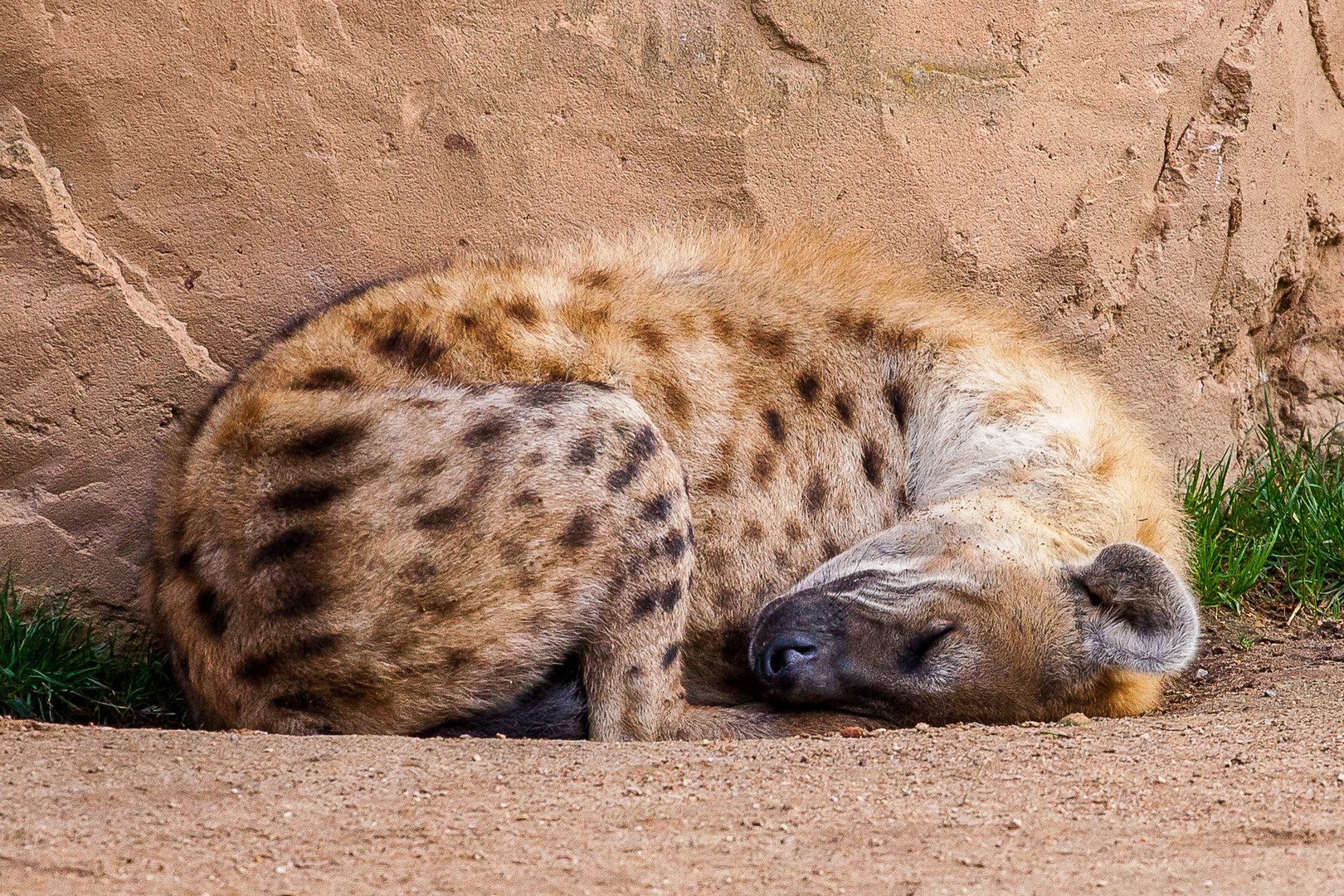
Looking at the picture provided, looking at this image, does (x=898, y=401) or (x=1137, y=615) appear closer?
(x=1137, y=615)

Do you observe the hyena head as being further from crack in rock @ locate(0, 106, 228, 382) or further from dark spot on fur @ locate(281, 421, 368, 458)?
crack in rock @ locate(0, 106, 228, 382)

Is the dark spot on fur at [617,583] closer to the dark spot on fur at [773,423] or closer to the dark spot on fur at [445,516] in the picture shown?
the dark spot on fur at [445,516]

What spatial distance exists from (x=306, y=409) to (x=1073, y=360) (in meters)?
1.92

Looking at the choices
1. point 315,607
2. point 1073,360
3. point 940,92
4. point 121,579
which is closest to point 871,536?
point 1073,360

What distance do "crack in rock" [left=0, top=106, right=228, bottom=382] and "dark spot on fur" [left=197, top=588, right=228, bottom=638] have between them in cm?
83

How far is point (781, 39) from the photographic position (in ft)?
11.6

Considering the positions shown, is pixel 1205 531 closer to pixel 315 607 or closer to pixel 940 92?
pixel 940 92

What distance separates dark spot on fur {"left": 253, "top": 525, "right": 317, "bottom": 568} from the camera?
2461 millimetres

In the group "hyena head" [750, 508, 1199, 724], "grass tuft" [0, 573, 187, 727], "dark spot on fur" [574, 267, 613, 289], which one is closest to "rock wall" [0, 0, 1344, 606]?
"grass tuft" [0, 573, 187, 727]

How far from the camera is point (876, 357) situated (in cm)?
314

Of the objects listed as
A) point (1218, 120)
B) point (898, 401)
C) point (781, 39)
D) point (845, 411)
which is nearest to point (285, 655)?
point (845, 411)

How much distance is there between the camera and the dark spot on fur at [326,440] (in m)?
2.51

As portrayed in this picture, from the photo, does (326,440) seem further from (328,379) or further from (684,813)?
(684,813)

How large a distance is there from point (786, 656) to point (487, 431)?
719 mm
